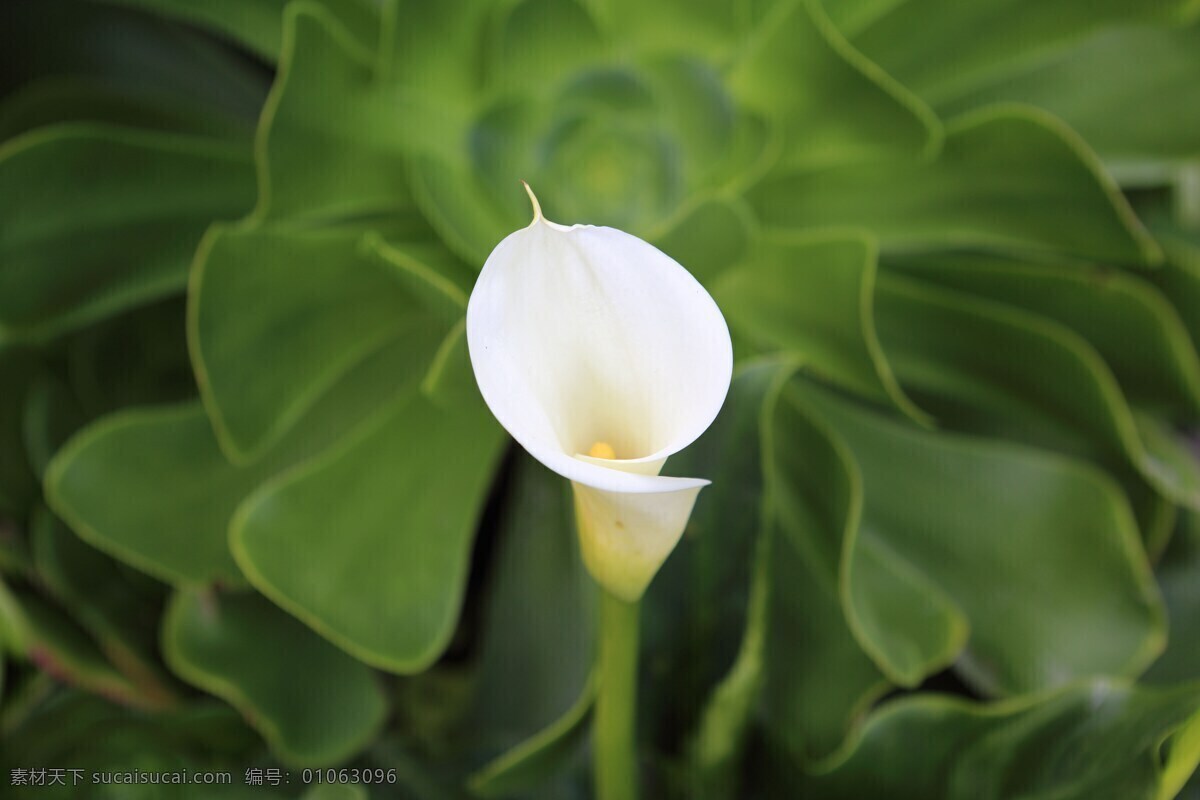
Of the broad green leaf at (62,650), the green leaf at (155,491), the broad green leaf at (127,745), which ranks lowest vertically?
the broad green leaf at (127,745)

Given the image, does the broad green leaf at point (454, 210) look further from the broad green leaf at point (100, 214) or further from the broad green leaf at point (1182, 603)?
the broad green leaf at point (1182, 603)

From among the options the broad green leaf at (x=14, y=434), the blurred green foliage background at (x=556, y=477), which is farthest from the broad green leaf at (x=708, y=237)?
the broad green leaf at (x=14, y=434)

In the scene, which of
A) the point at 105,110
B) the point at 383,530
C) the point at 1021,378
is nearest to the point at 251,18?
the point at 105,110

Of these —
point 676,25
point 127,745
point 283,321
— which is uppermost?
point 676,25

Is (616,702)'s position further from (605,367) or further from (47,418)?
(47,418)

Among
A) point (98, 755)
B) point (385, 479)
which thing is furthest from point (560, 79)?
point (98, 755)

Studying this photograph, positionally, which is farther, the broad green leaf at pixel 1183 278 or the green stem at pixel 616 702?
the broad green leaf at pixel 1183 278
